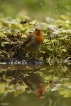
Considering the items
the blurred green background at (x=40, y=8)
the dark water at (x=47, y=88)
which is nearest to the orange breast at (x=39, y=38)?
the dark water at (x=47, y=88)

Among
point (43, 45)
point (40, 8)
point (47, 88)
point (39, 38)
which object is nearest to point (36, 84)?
point (47, 88)

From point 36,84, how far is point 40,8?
160 inches

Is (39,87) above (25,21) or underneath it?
underneath

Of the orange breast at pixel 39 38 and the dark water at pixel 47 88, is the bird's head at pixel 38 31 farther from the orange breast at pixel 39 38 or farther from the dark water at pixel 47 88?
the dark water at pixel 47 88

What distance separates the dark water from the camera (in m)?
2.94

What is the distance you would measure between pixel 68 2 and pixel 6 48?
146cm

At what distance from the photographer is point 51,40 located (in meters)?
5.37

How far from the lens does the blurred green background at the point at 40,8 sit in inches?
238

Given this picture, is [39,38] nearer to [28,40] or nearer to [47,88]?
[28,40]

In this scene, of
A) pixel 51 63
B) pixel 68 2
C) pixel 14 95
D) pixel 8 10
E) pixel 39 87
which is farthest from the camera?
pixel 8 10

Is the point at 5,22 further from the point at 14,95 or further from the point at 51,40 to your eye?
the point at 14,95

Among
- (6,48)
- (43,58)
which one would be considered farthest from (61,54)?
(6,48)

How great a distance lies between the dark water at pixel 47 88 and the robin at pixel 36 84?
0.04m

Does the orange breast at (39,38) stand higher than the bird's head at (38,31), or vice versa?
the bird's head at (38,31)
